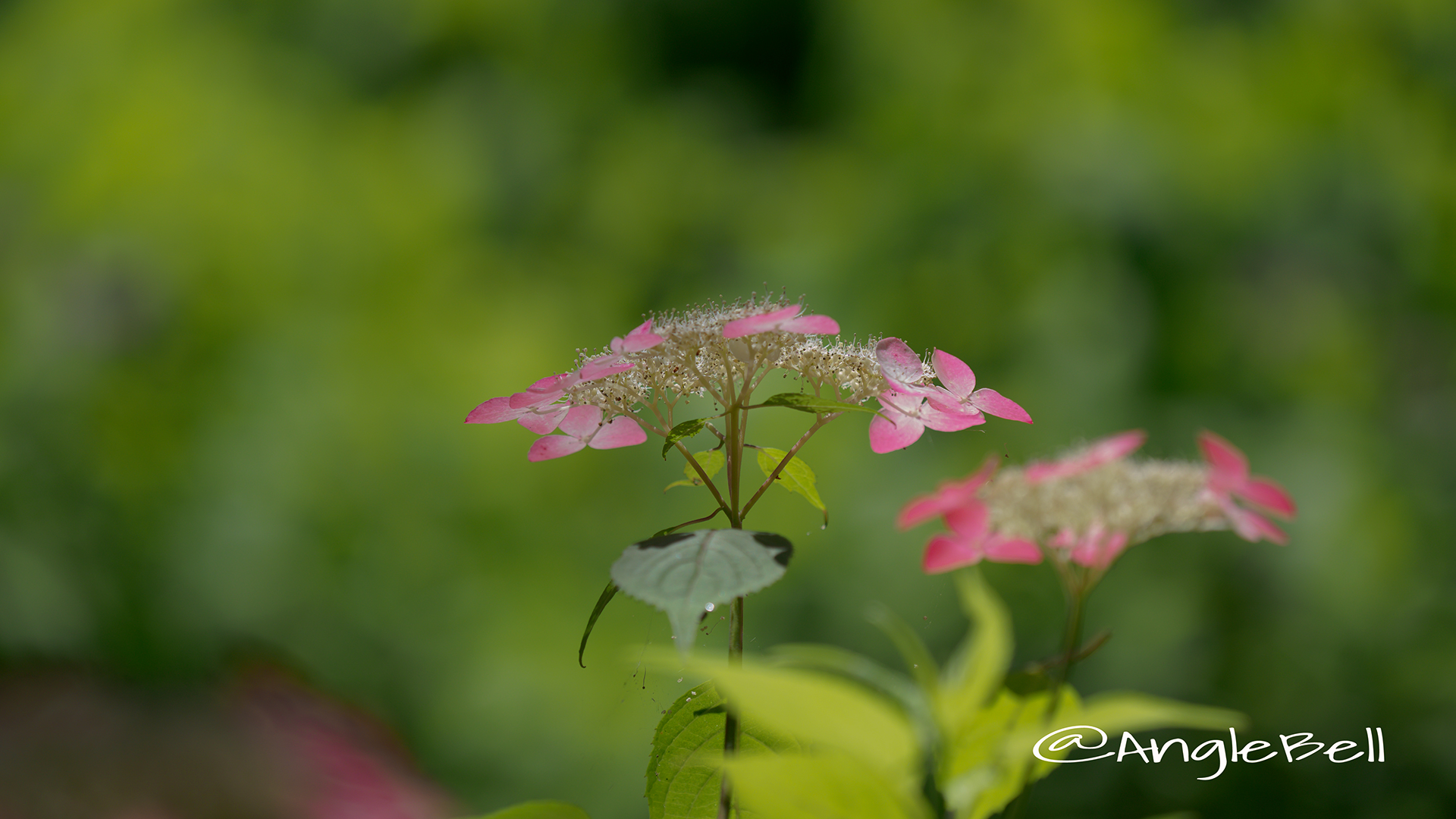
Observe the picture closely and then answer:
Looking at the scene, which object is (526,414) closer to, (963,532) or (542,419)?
(542,419)

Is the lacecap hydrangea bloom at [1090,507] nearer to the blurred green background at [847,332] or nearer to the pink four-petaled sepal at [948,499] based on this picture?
the pink four-petaled sepal at [948,499]

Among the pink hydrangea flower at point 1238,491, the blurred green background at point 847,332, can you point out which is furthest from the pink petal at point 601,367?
the blurred green background at point 847,332

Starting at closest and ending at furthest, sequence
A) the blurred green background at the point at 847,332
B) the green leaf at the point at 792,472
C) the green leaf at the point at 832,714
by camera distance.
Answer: the green leaf at the point at 832,714
the green leaf at the point at 792,472
the blurred green background at the point at 847,332

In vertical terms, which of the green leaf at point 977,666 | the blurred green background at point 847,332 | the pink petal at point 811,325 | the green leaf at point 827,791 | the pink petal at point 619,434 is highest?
the blurred green background at point 847,332

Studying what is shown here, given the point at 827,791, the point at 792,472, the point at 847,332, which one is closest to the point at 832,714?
the point at 827,791

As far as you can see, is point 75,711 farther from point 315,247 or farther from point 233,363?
point 315,247

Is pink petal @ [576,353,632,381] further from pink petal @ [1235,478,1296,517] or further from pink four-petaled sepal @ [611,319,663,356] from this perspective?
pink petal @ [1235,478,1296,517]

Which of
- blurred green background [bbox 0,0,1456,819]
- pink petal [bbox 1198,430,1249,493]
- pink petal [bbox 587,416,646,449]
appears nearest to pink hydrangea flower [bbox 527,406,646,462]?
pink petal [bbox 587,416,646,449]
